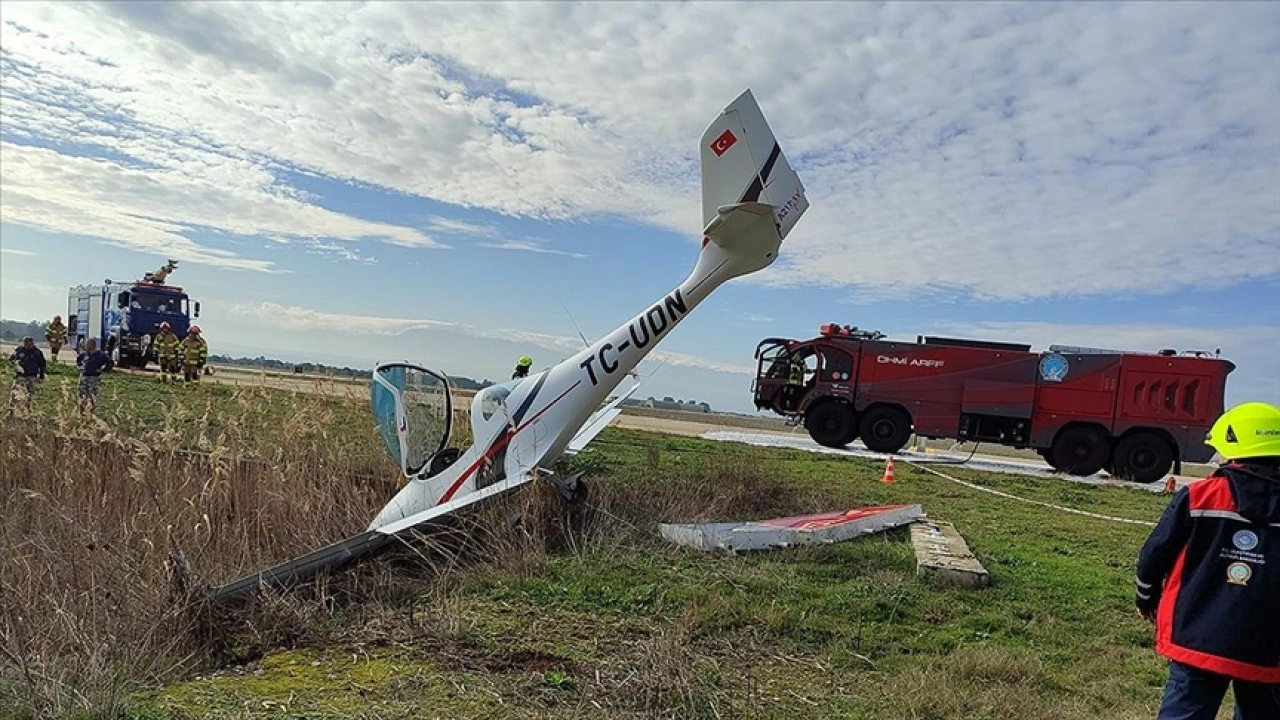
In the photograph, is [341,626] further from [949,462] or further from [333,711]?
[949,462]

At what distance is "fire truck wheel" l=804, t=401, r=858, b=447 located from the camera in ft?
64.1

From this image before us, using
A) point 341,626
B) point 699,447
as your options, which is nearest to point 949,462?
point 699,447

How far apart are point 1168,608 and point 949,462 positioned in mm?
16009

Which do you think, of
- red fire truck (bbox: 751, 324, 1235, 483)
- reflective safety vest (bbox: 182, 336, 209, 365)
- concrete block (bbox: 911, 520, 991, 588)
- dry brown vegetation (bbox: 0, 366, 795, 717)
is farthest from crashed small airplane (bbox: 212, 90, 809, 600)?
reflective safety vest (bbox: 182, 336, 209, 365)

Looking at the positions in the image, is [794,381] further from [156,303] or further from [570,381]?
[156,303]

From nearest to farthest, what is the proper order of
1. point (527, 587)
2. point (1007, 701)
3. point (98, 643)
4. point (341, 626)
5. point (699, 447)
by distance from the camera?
point (1007, 701) < point (98, 643) < point (341, 626) < point (527, 587) < point (699, 447)

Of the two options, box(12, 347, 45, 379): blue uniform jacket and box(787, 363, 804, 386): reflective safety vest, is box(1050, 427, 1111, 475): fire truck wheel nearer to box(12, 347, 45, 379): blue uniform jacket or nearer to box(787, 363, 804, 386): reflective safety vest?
box(787, 363, 804, 386): reflective safety vest

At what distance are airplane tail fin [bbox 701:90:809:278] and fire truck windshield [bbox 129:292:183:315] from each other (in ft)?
79.9

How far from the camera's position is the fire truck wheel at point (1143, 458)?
17.8 metres

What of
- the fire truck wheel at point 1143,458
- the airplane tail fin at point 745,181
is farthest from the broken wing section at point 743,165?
the fire truck wheel at point 1143,458

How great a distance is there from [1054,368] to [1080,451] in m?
1.74

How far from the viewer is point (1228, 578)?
10.6ft

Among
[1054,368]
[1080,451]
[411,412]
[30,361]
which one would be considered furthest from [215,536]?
[1080,451]

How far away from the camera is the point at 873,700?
4215 millimetres
